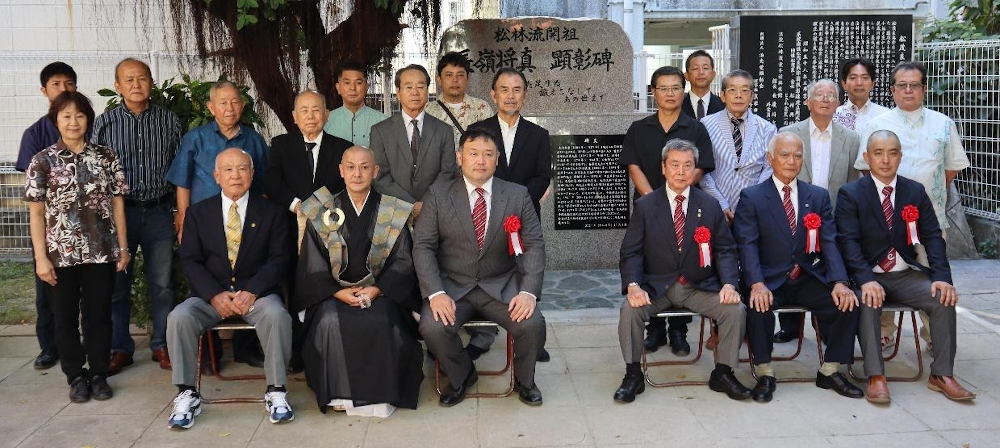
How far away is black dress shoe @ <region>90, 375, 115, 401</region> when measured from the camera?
15.8 ft

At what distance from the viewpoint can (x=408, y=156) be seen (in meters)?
5.44

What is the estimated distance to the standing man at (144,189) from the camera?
5230mm

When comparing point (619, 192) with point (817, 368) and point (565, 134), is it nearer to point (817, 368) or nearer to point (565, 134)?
point (565, 134)

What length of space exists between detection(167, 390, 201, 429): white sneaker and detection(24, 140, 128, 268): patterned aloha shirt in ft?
3.08

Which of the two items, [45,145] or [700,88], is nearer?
[45,145]

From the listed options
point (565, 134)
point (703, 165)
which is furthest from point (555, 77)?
point (703, 165)

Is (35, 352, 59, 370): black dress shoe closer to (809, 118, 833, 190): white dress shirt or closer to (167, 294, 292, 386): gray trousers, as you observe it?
(167, 294, 292, 386): gray trousers

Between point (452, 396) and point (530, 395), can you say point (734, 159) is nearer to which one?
point (530, 395)

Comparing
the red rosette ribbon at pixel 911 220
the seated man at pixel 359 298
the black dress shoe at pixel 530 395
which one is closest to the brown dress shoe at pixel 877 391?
the red rosette ribbon at pixel 911 220

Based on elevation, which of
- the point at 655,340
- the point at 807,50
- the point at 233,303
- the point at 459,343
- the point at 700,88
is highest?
the point at 807,50

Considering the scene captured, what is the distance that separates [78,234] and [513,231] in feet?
7.93

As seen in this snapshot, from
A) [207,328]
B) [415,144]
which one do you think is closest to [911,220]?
[415,144]

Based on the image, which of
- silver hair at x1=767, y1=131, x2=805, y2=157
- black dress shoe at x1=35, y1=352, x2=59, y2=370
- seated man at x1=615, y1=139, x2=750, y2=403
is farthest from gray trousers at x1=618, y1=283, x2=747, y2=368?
black dress shoe at x1=35, y1=352, x2=59, y2=370

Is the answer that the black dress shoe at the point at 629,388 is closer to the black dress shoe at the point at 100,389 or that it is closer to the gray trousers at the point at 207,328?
the gray trousers at the point at 207,328
